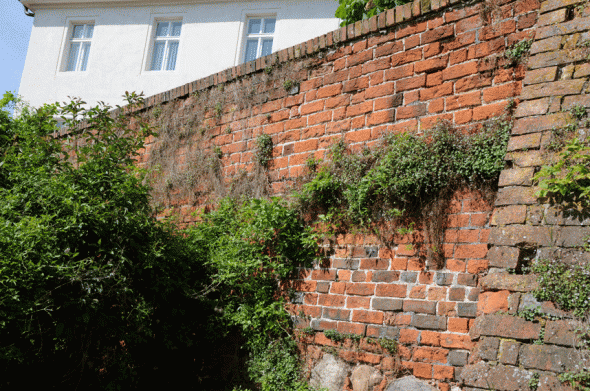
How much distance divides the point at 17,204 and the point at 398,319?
10.0 feet

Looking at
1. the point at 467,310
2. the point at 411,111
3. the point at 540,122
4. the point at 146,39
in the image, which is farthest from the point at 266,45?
the point at 467,310

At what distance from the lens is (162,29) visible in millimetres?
15000

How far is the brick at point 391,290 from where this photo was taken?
3.53 meters

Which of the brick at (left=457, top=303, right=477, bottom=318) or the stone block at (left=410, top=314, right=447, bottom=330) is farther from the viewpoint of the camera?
the stone block at (left=410, top=314, right=447, bottom=330)

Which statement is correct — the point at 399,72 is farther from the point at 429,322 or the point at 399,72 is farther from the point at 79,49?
the point at 79,49

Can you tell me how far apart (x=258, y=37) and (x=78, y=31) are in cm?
672

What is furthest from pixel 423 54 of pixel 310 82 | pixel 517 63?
pixel 310 82

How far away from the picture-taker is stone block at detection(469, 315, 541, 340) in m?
2.62

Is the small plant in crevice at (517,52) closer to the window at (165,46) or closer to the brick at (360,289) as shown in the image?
the brick at (360,289)

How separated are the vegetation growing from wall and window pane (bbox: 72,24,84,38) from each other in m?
15.0

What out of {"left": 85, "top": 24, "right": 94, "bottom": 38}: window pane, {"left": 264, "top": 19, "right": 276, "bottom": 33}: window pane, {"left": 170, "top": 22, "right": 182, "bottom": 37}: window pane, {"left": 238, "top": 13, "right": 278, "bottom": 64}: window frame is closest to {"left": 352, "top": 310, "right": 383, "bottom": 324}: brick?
{"left": 238, "top": 13, "right": 278, "bottom": 64}: window frame

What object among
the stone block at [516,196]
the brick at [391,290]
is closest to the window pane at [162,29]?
the brick at [391,290]

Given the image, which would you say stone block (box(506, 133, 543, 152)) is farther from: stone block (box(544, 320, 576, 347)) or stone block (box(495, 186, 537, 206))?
stone block (box(544, 320, 576, 347))

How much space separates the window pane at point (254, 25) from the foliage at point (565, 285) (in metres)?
12.9
